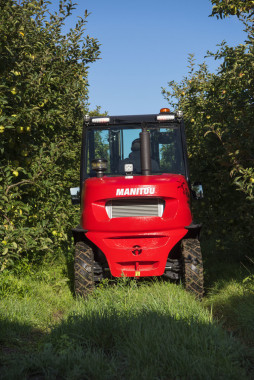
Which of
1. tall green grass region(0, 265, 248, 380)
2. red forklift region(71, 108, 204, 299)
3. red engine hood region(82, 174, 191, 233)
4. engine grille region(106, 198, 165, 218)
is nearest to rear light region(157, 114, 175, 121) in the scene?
red forklift region(71, 108, 204, 299)

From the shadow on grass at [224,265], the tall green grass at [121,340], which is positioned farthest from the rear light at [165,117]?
the tall green grass at [121,340]

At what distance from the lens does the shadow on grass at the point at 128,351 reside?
9.37 feet

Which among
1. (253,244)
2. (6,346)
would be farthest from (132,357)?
(253,244)

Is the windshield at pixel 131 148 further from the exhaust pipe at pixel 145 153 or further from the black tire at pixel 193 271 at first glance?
the black tire at pixel 193 271

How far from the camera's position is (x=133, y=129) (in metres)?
5.47

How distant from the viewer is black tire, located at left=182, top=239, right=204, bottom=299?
4.88 meters

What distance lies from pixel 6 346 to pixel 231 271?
3.48m

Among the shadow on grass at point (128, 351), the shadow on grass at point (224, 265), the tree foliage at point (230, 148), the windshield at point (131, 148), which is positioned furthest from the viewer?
the shadow on grass at point (224, 265)

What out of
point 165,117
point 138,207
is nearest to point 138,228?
point 138,207

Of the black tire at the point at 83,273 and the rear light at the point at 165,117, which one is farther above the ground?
the rear light at the point at 165,117

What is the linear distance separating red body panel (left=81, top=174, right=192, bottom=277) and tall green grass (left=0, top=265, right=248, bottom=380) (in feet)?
0.89

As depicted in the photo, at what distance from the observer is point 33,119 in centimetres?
538

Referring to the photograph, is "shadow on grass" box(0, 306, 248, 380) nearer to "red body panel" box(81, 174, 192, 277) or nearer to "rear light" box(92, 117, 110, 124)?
"red body panel" box(81, 174, 192, 277)

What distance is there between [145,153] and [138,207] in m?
0.61
